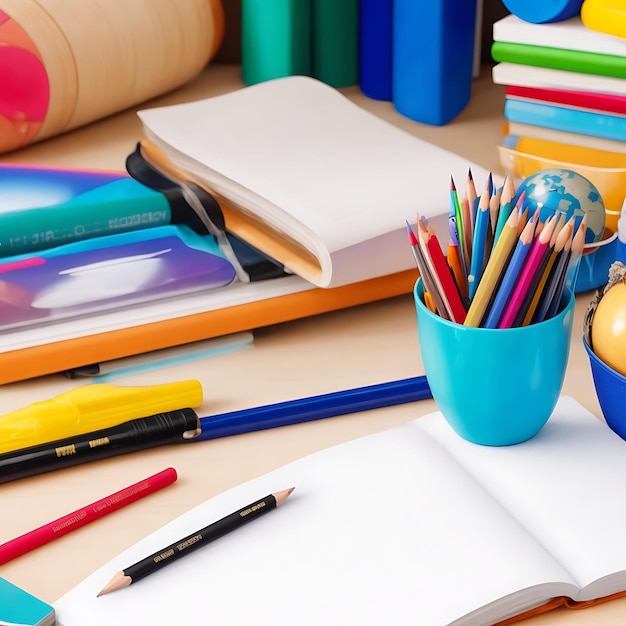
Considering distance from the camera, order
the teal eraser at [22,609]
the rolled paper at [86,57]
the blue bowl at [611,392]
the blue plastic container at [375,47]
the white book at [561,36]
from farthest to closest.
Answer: the blue plastic container at [375,47] → the rolled paper at [86,57] → the white book at [561,36] → the blue bowl at [611,392] → the teal eraser at [22,609]

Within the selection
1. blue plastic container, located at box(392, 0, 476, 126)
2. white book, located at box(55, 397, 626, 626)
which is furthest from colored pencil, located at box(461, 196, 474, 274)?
blue plastic container, located at box(392, 0, 476, 126)

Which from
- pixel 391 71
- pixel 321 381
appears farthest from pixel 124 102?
pixel 321 381

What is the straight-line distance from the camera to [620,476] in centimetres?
52

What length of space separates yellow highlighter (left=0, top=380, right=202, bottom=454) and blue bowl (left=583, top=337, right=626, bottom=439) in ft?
0.76

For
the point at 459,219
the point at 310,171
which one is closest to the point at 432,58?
the point at 310,171

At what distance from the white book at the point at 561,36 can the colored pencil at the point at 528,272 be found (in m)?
0.32

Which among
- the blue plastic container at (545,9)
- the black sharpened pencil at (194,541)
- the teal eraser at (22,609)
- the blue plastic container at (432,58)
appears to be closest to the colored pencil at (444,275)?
the black sharpened pencil at (194,541)

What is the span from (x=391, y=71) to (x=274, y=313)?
0.49 metres

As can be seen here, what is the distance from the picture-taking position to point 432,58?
38.1 inches

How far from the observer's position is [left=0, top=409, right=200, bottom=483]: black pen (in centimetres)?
55

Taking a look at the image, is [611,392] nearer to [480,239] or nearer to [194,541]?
[480,239]

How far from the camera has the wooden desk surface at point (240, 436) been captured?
0.50 meters

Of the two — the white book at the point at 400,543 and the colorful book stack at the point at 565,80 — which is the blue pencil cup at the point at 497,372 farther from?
the colorful book stack at the point at 565,80

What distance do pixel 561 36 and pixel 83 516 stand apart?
0.53 meters
